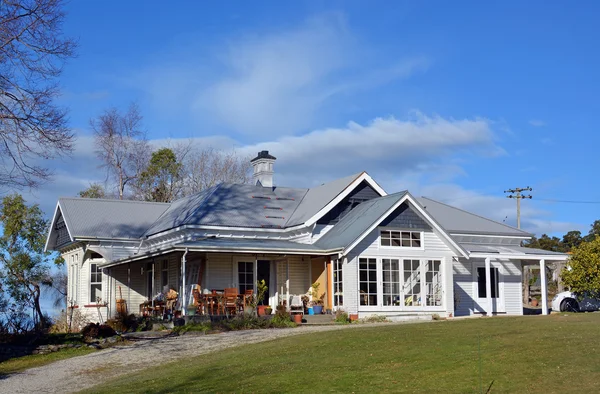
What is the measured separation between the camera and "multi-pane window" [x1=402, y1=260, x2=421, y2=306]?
29.2 m

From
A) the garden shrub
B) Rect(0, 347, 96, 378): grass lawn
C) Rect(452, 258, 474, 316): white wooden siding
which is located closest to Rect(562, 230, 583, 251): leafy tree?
Rect(452, 258, 474, 316): white wooden siding

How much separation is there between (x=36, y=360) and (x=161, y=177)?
30.9m

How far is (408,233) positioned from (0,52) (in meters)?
16.2

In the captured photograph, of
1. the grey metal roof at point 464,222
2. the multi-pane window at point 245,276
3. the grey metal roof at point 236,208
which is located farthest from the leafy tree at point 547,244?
the multi-pane window at point 245,276

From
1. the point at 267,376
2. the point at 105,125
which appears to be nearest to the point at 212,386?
the point at 267,376

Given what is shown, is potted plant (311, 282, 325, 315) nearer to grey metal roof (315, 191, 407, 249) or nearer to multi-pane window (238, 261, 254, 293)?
grey metal roof (315, 191, 407, 249)

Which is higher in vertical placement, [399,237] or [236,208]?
[236,208]

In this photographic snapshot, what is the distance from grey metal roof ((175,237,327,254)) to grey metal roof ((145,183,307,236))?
1.09m

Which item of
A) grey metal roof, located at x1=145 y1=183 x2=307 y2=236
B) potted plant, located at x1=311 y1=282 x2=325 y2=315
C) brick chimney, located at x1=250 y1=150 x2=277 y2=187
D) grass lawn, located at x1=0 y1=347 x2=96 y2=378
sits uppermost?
brick chimney, located at x1=250 y1=150 x2=277 y2=187

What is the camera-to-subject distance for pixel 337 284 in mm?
28812

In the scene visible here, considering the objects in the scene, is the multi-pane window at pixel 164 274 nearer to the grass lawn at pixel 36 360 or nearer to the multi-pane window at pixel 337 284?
the multi-pane window at pixel 337 284

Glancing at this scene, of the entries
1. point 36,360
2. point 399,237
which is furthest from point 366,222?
point 36,360

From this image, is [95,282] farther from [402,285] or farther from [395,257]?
[402,285]

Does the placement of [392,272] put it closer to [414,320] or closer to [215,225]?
[414,320]
